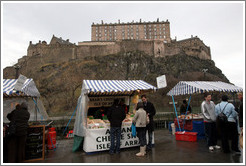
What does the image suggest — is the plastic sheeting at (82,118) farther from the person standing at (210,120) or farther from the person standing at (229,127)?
the person standing at (229,127)

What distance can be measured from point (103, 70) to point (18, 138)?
1679 inches

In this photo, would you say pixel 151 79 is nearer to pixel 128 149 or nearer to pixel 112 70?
pixel 112 70

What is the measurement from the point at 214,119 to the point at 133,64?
44.3 metres

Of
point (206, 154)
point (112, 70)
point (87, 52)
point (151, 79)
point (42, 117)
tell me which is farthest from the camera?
point (87, 52)

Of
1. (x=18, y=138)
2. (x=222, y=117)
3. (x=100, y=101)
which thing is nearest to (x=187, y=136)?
(x=222, y=117)

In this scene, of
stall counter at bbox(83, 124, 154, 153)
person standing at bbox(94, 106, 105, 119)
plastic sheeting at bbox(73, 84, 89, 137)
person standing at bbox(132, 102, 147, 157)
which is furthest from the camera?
person standing at bbox(94, 106, 105, 119)

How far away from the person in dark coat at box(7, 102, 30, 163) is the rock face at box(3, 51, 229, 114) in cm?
3057

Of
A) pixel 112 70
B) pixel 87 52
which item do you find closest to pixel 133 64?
pixel 112 70

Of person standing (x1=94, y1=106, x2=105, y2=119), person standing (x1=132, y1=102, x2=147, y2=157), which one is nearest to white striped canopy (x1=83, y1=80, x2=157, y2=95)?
person standing (x1=94, y1=106, x2=105, y2=119)

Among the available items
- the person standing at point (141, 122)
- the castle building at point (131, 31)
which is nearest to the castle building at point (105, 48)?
the castle building at point (131, 31)

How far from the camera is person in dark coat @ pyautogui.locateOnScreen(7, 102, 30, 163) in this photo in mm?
4637

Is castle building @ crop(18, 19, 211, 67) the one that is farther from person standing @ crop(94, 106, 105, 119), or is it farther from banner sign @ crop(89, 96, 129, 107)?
person standing @ crop(94, 106, 105, 119)

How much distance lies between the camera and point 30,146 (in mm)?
5195

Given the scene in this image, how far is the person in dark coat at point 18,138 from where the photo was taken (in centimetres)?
464
